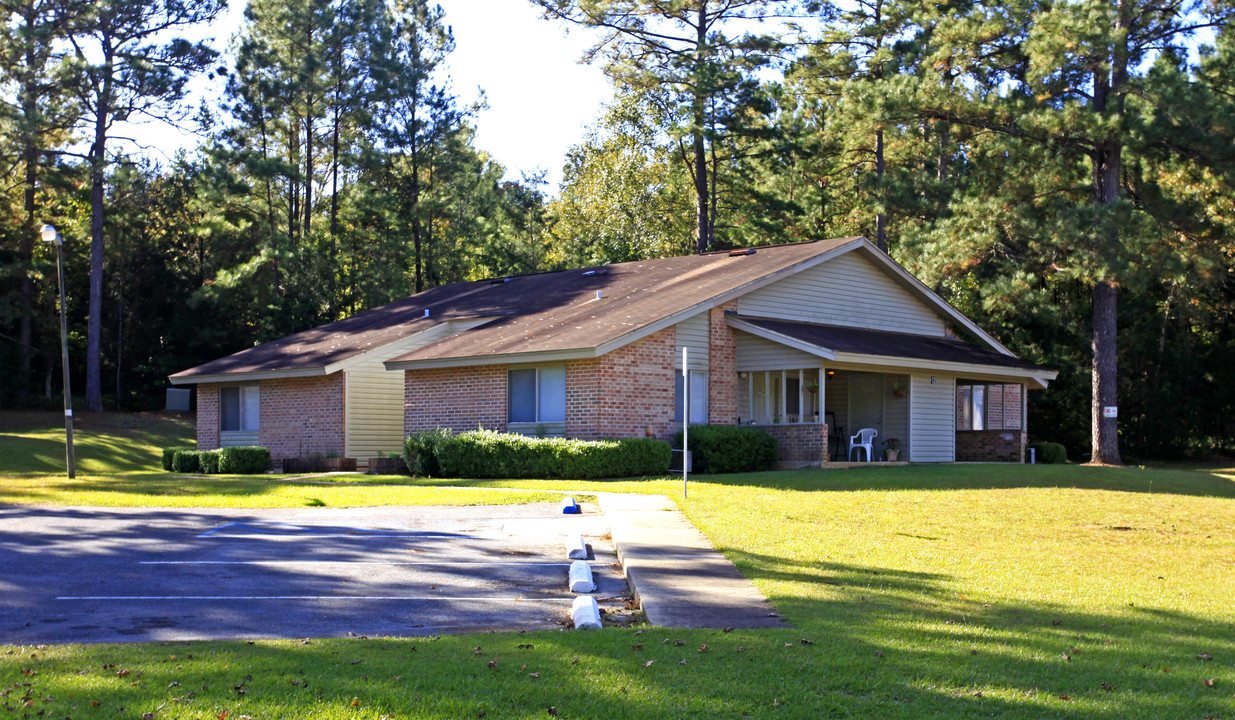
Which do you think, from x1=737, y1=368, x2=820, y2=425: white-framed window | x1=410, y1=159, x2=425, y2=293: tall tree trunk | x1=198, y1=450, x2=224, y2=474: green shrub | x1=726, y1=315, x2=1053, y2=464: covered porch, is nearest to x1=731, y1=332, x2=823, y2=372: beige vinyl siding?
x1=726, y1=315, x2=1053, y2=464: covered porch

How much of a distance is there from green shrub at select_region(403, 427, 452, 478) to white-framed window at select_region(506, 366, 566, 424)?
1.62 meters

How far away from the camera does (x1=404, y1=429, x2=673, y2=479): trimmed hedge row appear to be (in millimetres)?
21938

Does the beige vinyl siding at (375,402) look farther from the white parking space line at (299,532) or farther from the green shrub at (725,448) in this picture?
the white parking space line at (299,532)

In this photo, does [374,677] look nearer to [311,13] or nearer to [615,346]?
[615,346]

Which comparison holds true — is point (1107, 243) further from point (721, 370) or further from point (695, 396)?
point (695, 396)

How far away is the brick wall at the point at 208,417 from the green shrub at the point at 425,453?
1019cm

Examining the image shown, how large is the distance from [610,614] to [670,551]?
9.16 ft

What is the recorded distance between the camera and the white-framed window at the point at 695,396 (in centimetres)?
2484

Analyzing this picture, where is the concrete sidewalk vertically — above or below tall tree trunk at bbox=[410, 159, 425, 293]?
below

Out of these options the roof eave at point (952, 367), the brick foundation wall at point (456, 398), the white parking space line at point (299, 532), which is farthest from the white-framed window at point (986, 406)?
the white parking space line at point (299, 532)

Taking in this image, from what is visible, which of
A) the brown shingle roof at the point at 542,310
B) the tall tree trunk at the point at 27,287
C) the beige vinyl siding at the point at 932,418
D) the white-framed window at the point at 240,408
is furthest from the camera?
the tall tree trunk at the point at 27,287

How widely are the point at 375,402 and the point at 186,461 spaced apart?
553 centimetres

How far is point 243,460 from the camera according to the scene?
2825 cm

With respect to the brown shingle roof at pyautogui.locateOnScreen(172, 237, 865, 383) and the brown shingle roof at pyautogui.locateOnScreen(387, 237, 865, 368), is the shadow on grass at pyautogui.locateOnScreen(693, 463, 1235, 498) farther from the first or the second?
the brown shingle roof at pyautogui.locateOnScreen(172, 237, 865, 383)
